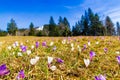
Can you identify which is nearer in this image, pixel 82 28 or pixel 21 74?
pixel 21 74

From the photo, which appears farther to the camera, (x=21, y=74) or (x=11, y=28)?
(x=11, y=28)

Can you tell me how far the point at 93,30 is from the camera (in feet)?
253

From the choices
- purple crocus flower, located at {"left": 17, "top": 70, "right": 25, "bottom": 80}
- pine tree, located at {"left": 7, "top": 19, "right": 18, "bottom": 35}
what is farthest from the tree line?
purple crocus flower, located at {"left": 17, "top": 70, "right": 25, "bottom": 80}

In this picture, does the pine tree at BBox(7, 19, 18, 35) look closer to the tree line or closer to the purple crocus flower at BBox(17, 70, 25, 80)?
the tree line

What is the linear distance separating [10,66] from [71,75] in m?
0.85

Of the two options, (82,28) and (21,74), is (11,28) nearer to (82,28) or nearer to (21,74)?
(82,28)

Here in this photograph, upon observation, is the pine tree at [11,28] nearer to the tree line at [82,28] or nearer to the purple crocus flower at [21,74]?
the tree line at [82,28]

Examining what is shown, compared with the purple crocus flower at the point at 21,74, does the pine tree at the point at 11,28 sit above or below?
above

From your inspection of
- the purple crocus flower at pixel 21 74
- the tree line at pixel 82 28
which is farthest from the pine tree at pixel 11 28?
the purple crocus flower at pixel 21 74

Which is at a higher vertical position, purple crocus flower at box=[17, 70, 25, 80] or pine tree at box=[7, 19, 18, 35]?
pine tree at box=[7, 19, 18, 35]

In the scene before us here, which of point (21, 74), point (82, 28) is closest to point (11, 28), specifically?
point (82, 28)

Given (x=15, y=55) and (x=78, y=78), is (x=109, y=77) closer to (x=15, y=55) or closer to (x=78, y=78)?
(x=78, y=78)

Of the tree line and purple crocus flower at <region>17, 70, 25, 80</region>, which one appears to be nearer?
purple crocus flower at <region>17, 70, 25, 80</region>

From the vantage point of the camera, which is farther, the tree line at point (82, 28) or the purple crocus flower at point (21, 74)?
the tree line at point (82, 28)
